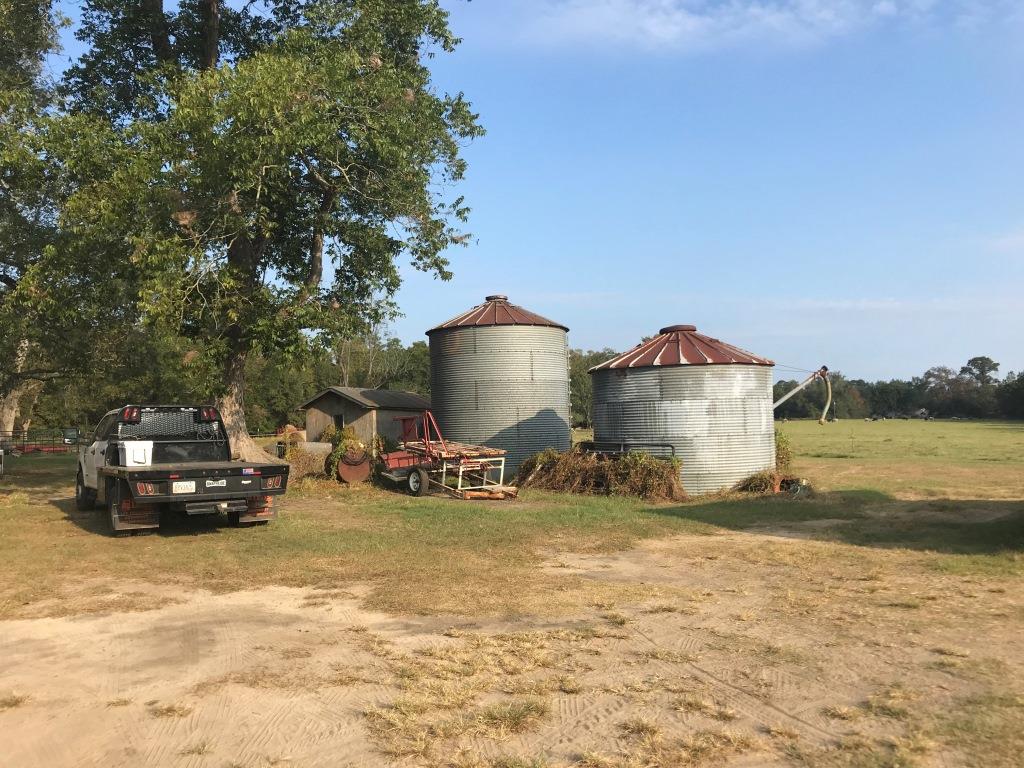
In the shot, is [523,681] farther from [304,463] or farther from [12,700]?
[304,463]

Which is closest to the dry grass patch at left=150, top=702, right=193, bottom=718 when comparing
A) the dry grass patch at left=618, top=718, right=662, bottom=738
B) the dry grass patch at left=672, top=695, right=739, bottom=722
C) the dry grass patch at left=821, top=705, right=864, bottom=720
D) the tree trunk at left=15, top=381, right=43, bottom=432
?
the dry grass patch at left=618, top=718, right=662, bottom=738

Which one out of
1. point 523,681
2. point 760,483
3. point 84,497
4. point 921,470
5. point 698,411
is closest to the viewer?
point 523,681

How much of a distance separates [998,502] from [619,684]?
14.0m

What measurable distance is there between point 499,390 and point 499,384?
0.19 metres

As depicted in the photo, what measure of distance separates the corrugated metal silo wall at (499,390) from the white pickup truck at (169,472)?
1062 centimetres

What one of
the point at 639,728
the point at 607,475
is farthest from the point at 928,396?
the point at 639,728

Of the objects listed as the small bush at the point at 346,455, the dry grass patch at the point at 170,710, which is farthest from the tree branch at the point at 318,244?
the dry grass patch at the point at 170,710

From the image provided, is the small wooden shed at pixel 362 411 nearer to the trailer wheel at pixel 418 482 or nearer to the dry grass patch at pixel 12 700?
the trailer wheel at pixel 418 482

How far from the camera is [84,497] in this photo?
588 inches

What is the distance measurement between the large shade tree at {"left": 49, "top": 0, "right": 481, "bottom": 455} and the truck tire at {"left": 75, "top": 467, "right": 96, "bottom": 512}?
352cm

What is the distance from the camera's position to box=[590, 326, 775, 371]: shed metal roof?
62.8ft

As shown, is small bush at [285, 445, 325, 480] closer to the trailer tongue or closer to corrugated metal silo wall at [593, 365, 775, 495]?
the trailer tongue

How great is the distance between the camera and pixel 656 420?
19.1m

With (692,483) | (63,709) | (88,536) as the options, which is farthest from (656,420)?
(63,709)
